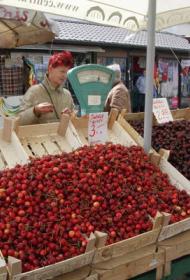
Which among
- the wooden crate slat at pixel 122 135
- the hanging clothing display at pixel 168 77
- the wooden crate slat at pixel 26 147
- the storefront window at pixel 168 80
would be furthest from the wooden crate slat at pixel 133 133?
the hanging clothing display at pixel 168 77

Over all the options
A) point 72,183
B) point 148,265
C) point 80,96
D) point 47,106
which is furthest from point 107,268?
point 80,96

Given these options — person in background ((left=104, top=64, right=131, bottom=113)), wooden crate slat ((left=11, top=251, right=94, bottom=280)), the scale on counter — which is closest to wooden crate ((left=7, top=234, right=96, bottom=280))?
wooden crate slat ((left=11, top=251, right=94, bottom=280))

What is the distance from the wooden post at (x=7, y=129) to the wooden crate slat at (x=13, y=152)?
3 centimetres

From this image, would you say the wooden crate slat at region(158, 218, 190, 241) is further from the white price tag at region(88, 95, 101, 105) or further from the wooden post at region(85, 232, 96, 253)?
the white price tag at region(88, 95, 101, 105)

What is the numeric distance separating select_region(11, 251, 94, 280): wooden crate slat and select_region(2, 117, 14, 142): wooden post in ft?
3.80

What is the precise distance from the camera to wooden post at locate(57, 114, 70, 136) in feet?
9.37

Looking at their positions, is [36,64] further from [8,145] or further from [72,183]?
[72,183]

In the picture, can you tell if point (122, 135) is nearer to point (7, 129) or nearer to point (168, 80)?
point (7, 129)

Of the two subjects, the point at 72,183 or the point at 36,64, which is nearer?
the point at 72,183

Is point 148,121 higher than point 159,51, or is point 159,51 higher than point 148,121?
point 159,51

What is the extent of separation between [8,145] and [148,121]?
91 centimetres

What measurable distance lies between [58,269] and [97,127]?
124cm

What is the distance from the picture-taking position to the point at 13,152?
264 cm

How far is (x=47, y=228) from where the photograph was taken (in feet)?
6.33
